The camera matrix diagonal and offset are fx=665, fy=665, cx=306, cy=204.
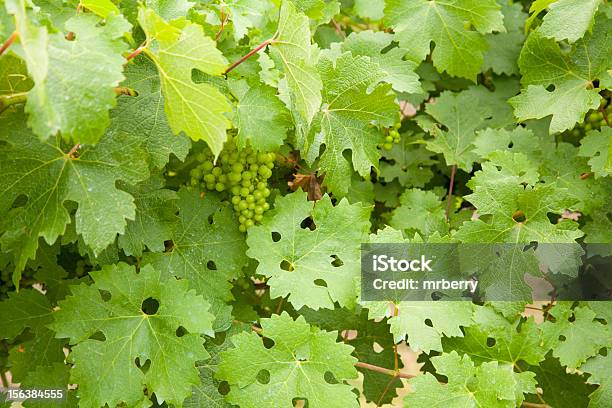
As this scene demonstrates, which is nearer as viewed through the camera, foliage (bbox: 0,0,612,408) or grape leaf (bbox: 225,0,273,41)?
foliage (bbox: 0,0,612,408)

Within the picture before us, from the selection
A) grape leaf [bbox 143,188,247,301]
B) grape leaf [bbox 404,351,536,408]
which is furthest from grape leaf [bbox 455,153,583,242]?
grape leaf [bbox 143,188,247,301]

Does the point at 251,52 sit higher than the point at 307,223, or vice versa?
the point at 251,52

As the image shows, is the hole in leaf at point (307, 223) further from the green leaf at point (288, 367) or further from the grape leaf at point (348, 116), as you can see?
the green leaf at point (288, 367)

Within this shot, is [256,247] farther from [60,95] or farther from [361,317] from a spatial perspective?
[60,95]

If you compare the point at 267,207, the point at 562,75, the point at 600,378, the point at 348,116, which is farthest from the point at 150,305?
the point at 562,75

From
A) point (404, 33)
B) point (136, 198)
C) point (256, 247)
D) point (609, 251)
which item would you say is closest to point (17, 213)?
point (136, 198)

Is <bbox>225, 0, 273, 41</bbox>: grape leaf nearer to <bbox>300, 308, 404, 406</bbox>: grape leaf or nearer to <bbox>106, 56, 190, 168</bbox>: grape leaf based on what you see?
<bbox>106, 56, 190, 168</bbox>: grape leaf

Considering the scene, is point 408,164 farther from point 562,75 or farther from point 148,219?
point 148,219
